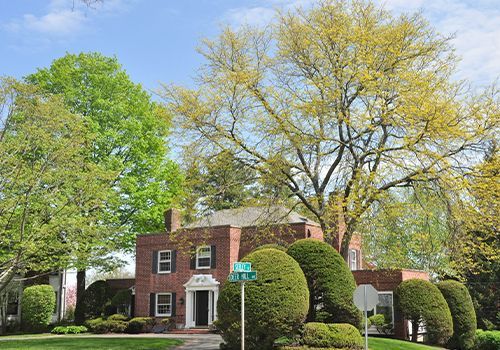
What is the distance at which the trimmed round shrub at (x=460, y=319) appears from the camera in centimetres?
2980

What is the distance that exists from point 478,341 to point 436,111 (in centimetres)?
1613

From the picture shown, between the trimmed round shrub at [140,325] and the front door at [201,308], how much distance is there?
2578 mm

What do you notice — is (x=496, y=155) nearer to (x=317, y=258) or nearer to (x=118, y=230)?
(x=317, y=258)

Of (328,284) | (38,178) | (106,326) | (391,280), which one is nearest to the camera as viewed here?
(328,284)

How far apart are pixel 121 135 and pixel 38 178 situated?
40.9 feet

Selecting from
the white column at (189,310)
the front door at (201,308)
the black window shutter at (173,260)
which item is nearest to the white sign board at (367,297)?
the front door at (201,308)

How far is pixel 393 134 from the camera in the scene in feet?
75.2

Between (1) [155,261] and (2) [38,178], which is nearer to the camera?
(2) [38,178]

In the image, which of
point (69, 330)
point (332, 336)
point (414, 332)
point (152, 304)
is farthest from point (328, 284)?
point (69, 330)

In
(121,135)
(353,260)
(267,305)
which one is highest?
(121,135)

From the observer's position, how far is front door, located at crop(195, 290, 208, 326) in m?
34.6

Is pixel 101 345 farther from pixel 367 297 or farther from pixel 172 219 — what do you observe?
pixel 172 219

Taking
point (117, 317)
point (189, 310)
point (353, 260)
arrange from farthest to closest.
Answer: point (353, 260)
point (189, 310)
point (117, 317)

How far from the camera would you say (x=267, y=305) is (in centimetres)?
1920
